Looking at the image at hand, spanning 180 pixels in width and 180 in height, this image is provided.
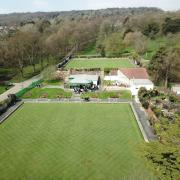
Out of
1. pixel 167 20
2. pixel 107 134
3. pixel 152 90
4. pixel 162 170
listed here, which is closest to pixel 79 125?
pixel 107 134

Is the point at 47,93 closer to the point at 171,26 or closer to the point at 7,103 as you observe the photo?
the point at 7,103

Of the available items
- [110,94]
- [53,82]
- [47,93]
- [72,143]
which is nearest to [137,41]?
[53,82]

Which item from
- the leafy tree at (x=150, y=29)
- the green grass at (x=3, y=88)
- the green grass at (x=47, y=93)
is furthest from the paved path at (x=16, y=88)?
the leafy tree at (x=150, y=29)

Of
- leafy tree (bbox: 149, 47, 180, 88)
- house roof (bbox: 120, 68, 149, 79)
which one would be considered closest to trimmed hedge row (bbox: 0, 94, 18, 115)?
house roof (bbox: 120, 68, 149, 79)

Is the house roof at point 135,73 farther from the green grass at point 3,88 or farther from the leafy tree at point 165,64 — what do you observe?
the green grass at point 3,88

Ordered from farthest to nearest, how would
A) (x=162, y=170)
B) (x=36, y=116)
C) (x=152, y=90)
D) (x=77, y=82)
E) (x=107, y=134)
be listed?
(x=77, y=82)
(x=152, y=90)
(x=36, y=116)
(x=107, y=134)
(x=162, y=170)

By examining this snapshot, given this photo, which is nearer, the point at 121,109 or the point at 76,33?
the point at 121,109

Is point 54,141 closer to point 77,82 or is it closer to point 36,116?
point 36,116
